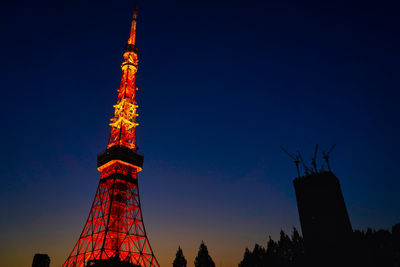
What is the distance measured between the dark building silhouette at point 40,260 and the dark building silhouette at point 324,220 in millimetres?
43079

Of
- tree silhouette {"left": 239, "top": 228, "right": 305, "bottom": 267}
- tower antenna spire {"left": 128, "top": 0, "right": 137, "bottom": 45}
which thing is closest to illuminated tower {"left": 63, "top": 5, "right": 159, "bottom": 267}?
tower antenna spire {"left": 128, "top": 0, "right": 137, "bottom": 45}

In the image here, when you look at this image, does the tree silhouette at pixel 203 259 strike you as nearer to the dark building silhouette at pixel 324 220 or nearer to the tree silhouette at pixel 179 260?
the tree silhouette at pixel 179 260

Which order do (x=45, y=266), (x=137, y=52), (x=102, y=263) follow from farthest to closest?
(x=137, y=52) < (x=102, y=263) < (x=45, y=266)

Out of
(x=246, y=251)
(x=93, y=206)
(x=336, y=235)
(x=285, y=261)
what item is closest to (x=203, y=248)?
(x=246, y=251)

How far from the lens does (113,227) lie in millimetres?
71938

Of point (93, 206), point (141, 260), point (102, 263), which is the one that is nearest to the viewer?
point (102, 263)

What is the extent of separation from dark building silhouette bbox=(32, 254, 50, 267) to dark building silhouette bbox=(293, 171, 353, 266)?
43.1 m

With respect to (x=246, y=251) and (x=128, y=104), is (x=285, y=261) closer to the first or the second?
(x=246, y=251)

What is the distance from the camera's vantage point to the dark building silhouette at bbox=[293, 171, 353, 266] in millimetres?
53531

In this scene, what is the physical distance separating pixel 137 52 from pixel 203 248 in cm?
6787

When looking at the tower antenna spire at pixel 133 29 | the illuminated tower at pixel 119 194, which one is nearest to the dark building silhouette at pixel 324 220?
the illuminated tower at pixel 119 194

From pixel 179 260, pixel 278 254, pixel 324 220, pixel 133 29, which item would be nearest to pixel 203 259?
pixel 179 260

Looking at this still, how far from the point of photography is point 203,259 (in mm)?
97562

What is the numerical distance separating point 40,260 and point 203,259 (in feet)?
232
